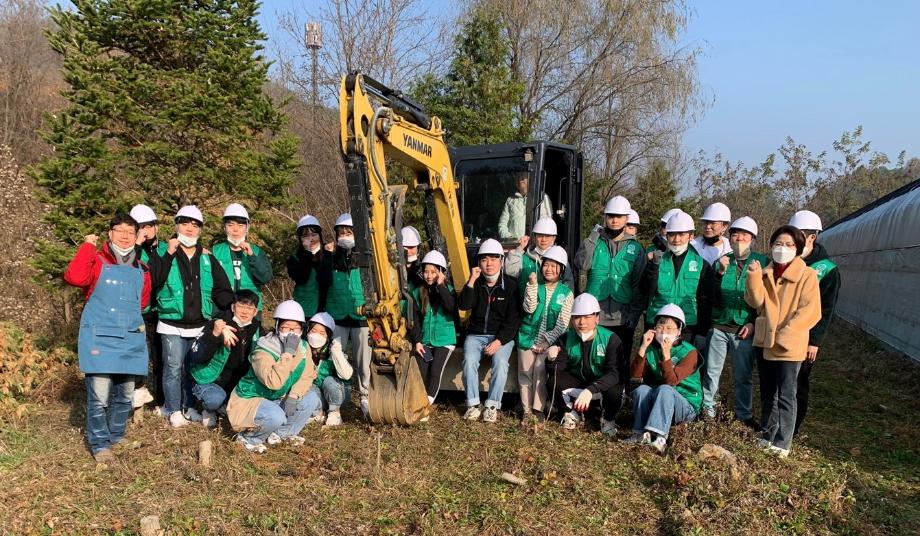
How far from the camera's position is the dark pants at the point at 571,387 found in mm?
5633

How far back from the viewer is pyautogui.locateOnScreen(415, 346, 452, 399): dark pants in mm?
6051

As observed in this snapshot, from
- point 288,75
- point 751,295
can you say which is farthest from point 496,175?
point 288,75

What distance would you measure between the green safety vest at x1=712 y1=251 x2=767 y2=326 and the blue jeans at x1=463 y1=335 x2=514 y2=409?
1.89 m

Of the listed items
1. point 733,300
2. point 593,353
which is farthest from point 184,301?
point 733,300

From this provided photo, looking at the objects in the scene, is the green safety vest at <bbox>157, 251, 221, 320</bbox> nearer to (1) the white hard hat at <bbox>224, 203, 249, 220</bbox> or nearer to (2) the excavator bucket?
(1) the white hard hat at <bbox>224, 203, 249, 220</bbox>

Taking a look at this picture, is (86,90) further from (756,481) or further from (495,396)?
(756,481)

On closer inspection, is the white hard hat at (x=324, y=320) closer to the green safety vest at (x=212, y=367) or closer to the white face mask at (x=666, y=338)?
the green safety vest at (x=212, y=367)

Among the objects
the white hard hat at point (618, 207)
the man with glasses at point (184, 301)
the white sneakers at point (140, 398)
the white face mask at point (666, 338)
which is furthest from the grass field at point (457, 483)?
the white hard hat at point (618, 207)

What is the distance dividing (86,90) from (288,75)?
10714 millimetres

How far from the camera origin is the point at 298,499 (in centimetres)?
423

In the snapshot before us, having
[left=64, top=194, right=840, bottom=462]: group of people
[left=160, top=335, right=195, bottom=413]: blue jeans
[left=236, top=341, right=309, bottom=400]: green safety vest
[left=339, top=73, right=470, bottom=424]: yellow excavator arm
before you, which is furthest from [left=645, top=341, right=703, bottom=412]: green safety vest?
[left=160, top=335, right=195, bottom=413]: blue jeans

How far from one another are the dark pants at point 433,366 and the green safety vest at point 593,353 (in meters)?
1.15

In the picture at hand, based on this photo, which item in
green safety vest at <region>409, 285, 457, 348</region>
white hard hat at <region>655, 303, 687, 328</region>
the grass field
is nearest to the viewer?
the grass field

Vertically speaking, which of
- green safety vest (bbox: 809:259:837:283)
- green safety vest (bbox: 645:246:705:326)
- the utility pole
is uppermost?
the utility pole
